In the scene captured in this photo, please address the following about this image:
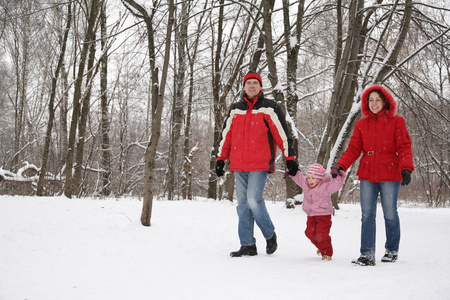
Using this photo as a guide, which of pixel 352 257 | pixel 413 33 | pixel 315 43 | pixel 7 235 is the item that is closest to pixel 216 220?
pixel 352 257

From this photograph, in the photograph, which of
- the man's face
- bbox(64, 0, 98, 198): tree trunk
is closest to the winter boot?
the man's face

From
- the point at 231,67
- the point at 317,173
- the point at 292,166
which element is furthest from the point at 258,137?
the point at 231,67

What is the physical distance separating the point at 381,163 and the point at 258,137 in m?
1.12

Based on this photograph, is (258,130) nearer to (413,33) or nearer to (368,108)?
(368,108)

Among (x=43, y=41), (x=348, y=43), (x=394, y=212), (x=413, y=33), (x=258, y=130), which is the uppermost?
(x=43, y=41)

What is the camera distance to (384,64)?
5590mm

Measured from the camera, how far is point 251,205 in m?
3.37

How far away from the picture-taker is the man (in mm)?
3355

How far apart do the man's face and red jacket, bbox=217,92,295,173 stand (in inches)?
2.1

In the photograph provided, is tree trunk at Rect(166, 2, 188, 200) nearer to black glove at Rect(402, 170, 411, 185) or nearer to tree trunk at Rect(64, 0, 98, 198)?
tree trunk at Rect(64, 0, 98, 198)

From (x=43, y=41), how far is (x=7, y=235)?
15692 mm

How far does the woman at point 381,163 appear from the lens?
2998 millimetres

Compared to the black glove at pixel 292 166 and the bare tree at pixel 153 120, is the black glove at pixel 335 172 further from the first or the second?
the bare tree at pixel 153 120

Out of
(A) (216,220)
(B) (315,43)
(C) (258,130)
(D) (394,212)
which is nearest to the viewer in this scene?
(D) (394,212)
